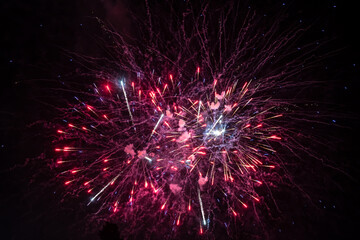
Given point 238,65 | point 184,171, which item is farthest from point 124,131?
point 238,65

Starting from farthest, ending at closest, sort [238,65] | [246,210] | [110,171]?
[246,210]
[110,171]
[238,65]

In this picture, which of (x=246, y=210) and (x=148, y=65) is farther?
(x=246, y=210)

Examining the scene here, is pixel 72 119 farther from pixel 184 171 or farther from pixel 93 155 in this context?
pixel 184 171

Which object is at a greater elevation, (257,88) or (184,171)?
(257,88)

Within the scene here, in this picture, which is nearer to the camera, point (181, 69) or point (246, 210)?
point (181, 69)

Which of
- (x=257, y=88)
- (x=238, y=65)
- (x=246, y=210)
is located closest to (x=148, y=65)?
(x=238, y=65)

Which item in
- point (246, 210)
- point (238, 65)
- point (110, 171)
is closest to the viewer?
point (238, 65)

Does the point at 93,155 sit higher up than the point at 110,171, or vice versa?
the point at 93,155

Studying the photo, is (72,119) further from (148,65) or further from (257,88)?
(257,88)

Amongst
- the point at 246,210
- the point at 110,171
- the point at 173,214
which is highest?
the point at 110,171
